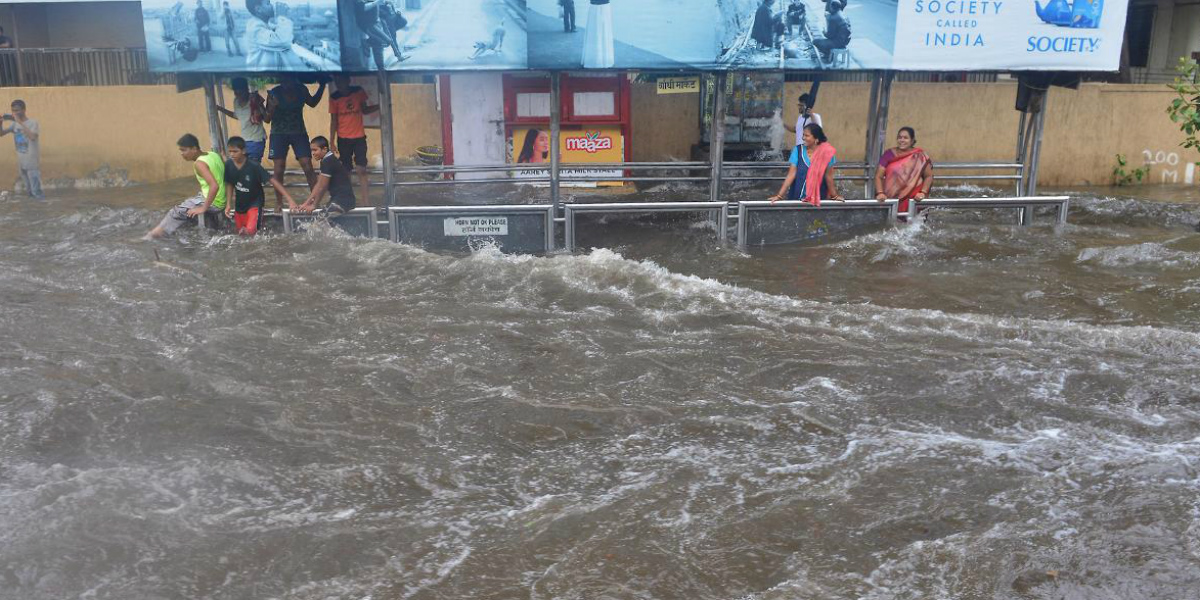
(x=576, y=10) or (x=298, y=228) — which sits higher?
(x=576, y=10)

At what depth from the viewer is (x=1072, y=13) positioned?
10.6 meters

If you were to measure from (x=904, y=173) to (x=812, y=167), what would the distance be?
1.18m

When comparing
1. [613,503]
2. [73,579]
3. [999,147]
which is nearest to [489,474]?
[613,503]

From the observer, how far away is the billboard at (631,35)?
393 inches

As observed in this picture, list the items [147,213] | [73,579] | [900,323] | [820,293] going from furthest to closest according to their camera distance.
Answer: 1. [147,213]
2. [820,293]
3. [900,323]
4. [73,579]

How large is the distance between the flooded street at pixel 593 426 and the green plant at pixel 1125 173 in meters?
6.46

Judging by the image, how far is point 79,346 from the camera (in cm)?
758

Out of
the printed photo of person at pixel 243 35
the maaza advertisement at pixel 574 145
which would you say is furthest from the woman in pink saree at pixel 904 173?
the printed photo of person at pixel 243 35

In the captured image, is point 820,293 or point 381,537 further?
point 820,293

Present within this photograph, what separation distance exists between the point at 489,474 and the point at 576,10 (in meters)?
6.03

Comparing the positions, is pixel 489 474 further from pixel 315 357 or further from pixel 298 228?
pixel 298 228

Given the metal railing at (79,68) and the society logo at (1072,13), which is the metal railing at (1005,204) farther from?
the metal railing at (79,68)

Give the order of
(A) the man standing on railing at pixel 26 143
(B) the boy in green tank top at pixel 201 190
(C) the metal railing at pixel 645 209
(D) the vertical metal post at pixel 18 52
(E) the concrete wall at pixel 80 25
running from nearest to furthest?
(B) the boy in green tank top at pixel 201 190
(C) the metal railing at pixel 645 209
(A) the man standing on railing at pixel 26 143
(D) the vertical metal post at pixel 18 52
(E) the concrete wall at pixel 80 25

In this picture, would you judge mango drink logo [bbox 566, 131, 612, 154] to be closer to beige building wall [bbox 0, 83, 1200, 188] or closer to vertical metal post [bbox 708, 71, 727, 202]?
beige building wall [bbox 0, 83, 1200, 188]
